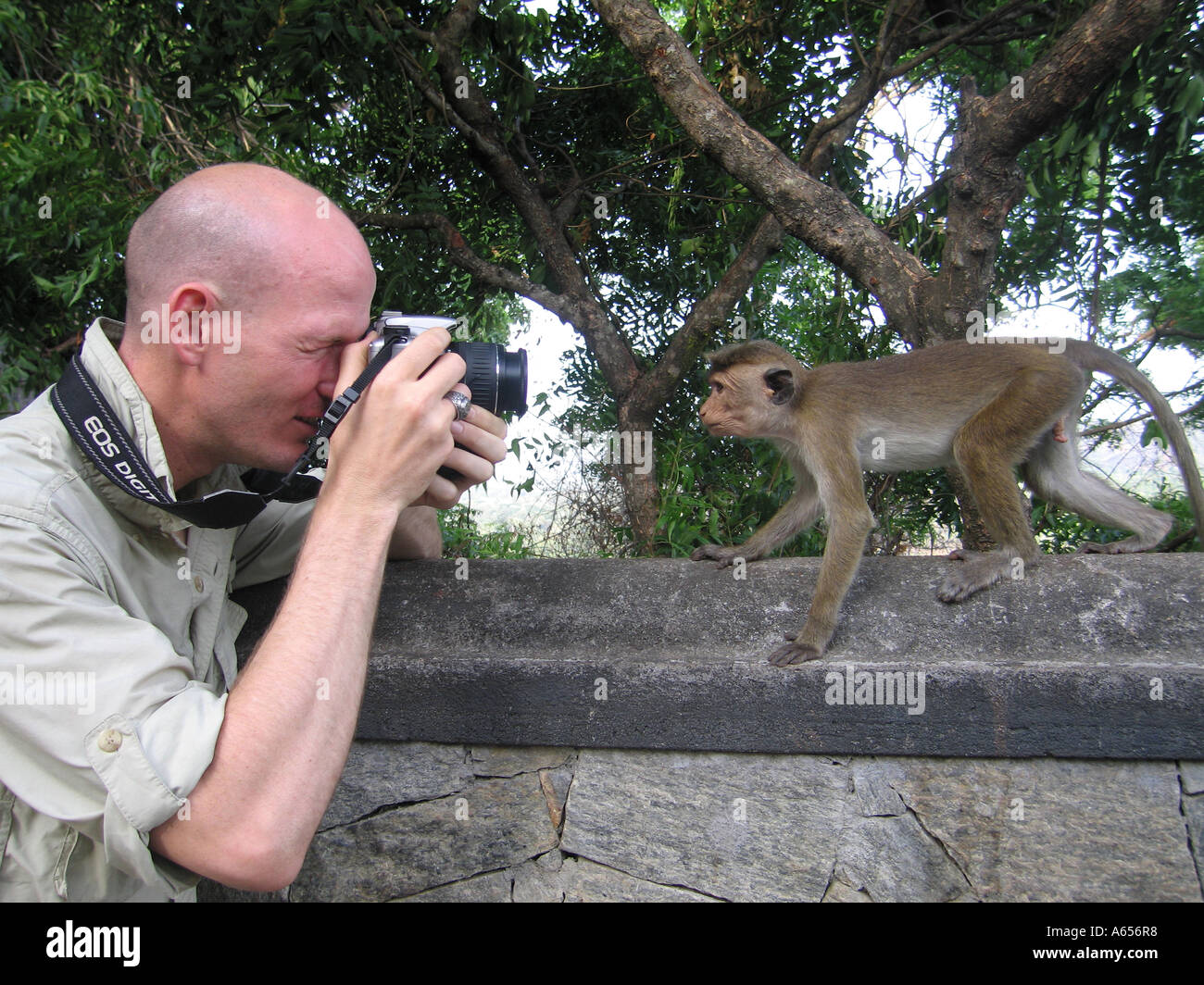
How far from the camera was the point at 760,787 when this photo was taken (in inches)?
85.5

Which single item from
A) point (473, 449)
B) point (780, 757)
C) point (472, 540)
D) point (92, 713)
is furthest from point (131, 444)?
point (472, 540)

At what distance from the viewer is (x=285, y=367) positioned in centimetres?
182

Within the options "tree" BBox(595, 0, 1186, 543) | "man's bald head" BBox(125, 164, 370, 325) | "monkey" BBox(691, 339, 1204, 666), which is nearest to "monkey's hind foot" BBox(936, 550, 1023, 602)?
"monkey" BBox(691, 339, 1204, 666)

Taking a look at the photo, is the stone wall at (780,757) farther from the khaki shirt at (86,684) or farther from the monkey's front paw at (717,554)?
the khaki shirt at (86,684)

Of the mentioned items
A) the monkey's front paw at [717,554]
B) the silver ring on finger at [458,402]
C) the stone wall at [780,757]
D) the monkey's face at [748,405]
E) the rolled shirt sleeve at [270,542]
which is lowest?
the stone wall at [780,757]

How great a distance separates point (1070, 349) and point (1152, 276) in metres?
1.94

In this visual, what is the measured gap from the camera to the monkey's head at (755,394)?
3.54 m

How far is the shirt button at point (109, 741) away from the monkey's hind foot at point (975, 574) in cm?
204

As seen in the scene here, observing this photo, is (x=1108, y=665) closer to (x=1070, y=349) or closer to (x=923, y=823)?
(x=923, y=823)

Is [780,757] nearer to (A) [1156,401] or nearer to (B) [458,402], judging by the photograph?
(B) [458,402]

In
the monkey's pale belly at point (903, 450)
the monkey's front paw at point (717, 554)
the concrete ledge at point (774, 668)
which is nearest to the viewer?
the concrete ledge at point (774, 668)

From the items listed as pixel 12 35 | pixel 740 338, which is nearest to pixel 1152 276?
pixel 740 338

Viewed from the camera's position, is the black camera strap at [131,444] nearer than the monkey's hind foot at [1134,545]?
Yes

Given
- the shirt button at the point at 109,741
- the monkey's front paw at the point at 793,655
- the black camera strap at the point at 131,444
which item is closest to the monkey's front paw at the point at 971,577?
the monkey's front paw at the point at 793,655
